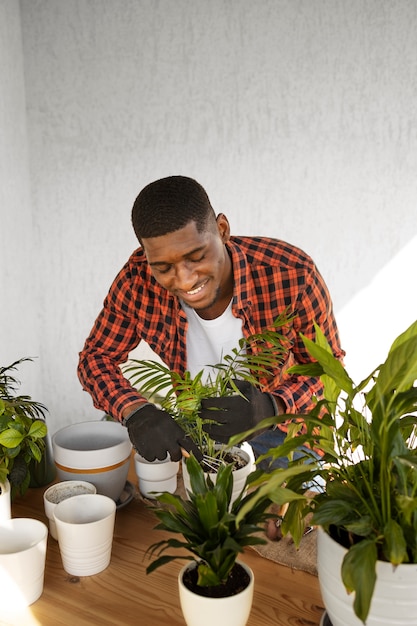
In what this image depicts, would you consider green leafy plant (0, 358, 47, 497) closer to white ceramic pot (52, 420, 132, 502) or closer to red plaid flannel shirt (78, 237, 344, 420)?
white ceramic pot (52, 420, 132, 502)

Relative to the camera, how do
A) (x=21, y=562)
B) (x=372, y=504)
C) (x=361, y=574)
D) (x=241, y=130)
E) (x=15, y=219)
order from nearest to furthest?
(x=361, y=574)
(x=372, y=504)
(x=21, y=562)
(x=241, y=130)
(x=15, y=219)

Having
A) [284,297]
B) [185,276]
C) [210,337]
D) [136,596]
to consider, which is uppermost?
[185,276]

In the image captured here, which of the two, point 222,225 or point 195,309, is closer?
point 222,225

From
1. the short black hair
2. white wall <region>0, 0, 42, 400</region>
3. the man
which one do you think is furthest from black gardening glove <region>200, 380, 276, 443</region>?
white wall <region>0, 0, 42, 400</region>

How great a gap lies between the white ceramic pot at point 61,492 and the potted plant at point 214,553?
0.33m

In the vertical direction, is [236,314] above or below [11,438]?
above

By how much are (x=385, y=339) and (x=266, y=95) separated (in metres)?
1.26

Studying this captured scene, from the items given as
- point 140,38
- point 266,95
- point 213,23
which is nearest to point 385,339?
point 266,95

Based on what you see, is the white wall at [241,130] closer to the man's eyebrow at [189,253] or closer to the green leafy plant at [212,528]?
the man's eyebrow at [189,253]

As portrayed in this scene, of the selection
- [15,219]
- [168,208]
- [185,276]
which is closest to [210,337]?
[185,276]

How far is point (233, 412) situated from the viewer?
43.1 inches

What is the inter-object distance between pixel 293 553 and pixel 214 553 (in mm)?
320

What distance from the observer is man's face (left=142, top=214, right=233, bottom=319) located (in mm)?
1164

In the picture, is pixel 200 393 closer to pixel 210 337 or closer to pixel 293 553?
pixel 293 553
